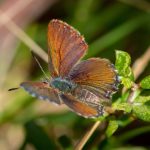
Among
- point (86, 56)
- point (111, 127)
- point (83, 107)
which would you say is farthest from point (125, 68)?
point (86, 56)

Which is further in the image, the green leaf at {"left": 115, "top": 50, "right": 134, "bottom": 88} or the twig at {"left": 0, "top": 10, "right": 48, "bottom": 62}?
the twig at {"left": 0, "top": 10, "right": 48, "bottom": 62}

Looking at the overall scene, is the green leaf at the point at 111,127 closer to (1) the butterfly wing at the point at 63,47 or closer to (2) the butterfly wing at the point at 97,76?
(2) the butterfly wing at the point at 97,76

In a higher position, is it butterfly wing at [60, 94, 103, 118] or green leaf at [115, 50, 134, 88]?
butterfly wing at [60, 94, 103, 118]

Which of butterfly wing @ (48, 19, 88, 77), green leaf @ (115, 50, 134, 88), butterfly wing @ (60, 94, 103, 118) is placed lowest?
green leaf @ (115, 50, 134, 88)

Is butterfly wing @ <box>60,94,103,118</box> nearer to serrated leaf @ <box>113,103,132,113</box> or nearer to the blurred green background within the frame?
serrated leaf @ <box>113,103,132,113</box>

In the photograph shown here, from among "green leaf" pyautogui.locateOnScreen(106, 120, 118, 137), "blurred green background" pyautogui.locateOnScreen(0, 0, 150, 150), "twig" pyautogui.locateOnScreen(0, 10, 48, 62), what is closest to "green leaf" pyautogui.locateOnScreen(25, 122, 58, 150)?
"blurred green background" pyautogui.locateOnScreen(0, 0, 150, 150)

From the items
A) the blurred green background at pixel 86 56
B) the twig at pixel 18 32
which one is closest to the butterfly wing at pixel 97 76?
the blurred green background at pixel 86 56

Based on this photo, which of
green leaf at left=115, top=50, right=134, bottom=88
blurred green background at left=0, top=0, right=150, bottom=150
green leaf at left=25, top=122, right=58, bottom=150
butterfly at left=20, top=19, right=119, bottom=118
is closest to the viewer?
butterfly at left=20, top=19, right=119, bottom=118
